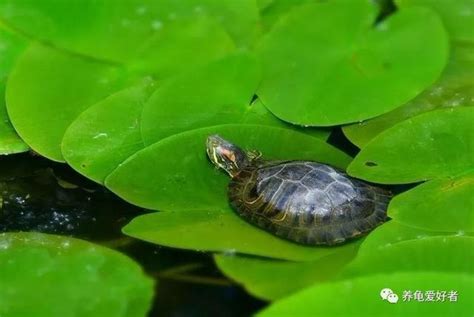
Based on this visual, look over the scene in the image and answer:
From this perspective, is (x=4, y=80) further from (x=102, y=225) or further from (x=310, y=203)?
(x=310, y=203)

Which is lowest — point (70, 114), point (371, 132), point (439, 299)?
point (439, 299)

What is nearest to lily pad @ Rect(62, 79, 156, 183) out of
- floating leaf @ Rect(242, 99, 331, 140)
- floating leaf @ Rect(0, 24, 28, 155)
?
floating leaf @ Rect(0, 24, 28, 155)

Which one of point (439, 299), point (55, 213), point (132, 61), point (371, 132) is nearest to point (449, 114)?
point (371, 132)

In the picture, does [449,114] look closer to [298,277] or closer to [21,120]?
[298,277]

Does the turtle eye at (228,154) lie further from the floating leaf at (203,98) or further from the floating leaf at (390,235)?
the floating leaf at (390,235)

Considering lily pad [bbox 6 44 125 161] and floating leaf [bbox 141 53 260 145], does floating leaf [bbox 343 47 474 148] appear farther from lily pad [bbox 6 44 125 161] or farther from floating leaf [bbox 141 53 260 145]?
lily pad [bbox 6 44 125 161]
